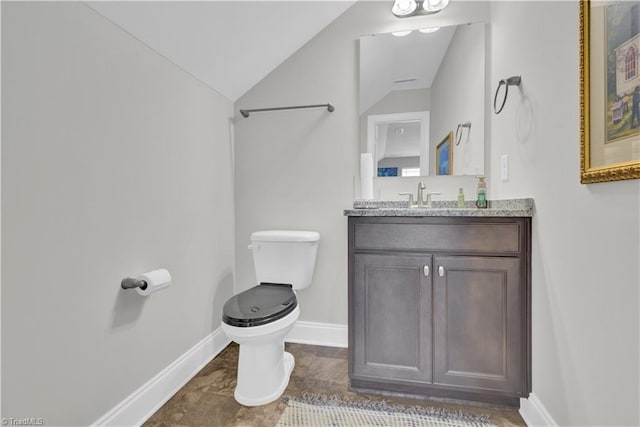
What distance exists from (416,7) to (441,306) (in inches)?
70.1

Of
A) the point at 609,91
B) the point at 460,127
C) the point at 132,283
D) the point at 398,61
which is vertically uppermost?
the point at 398,61

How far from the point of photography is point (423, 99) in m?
2.01

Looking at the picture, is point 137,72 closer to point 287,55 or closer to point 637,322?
point 287,55

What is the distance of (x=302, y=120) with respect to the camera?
7.08ft

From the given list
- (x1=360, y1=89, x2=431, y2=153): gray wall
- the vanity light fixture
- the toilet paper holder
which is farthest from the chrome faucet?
the toilet paper holder

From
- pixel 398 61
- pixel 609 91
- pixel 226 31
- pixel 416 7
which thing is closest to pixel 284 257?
pixel 226 31

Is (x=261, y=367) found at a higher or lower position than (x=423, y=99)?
lower

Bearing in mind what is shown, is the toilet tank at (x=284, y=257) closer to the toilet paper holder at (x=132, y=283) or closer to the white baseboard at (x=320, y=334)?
the white baseboard at (x=320, y=334)

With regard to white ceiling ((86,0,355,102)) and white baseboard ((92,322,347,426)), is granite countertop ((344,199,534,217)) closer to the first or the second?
white baseboard ((92,322,347,426))

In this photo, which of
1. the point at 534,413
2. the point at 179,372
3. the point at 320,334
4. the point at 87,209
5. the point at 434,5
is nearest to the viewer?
the point at 87,209

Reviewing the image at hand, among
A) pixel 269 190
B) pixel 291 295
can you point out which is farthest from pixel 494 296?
pixel 269 190

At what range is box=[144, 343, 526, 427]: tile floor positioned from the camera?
4.58 feet

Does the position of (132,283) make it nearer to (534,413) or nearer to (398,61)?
(534,413)

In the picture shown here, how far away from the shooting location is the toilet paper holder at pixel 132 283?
1.32 metres
